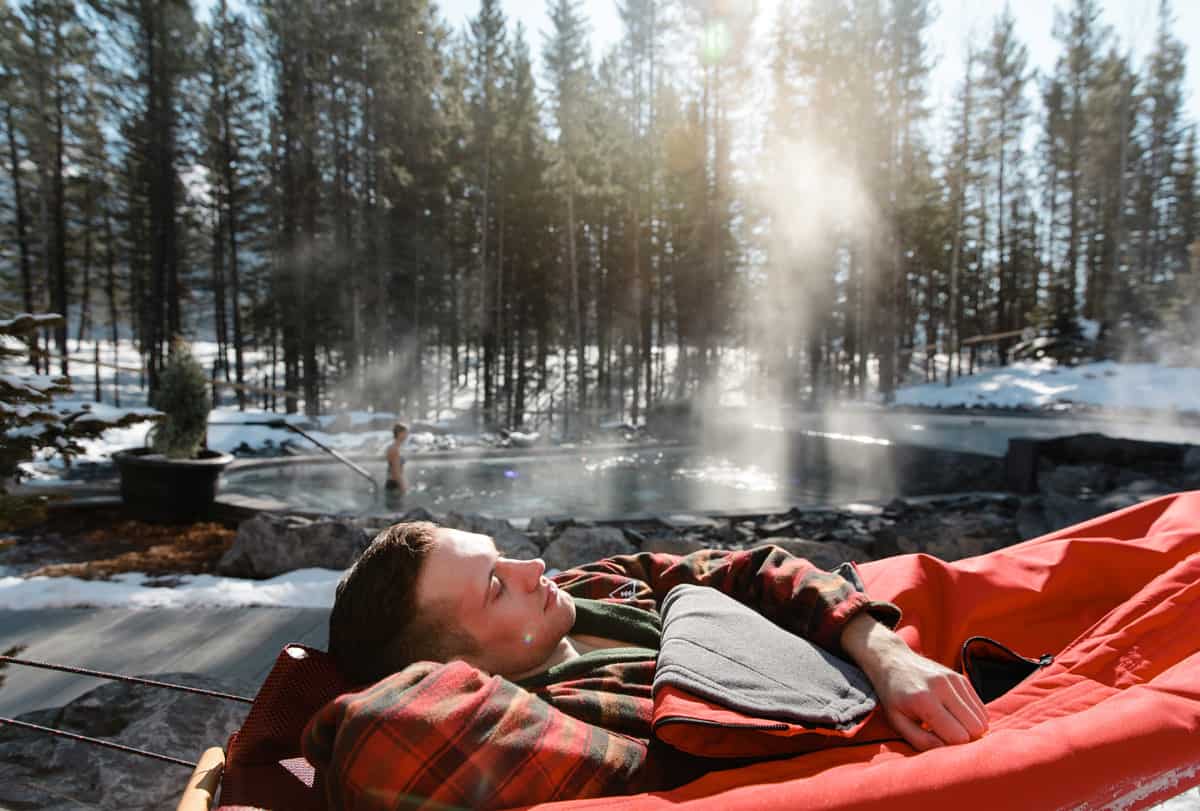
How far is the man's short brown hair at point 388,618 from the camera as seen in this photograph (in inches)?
44.9

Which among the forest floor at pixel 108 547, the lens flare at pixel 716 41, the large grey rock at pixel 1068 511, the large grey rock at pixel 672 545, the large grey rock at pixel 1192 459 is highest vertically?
the lens flare at pixel 716 41

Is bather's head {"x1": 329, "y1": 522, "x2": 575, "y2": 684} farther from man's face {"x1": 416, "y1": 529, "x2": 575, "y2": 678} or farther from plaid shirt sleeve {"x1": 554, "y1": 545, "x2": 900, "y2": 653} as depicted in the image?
plaid shirt sleeve {"x1": 554, "y1": 545, "x2": 900, "y2": 653}

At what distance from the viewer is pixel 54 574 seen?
3.79 meters

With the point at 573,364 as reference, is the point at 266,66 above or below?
above

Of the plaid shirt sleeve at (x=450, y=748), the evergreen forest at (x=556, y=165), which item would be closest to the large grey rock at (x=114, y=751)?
the plaid shirt sleeve at (x=450, y=748)

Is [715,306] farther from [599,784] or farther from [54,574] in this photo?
[599,784]

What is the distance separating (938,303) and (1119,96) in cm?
976

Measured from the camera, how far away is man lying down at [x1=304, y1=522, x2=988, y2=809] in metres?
0.87

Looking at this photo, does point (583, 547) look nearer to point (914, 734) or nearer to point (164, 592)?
point (164, 592)

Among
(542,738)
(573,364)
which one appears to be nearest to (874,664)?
(542,738)

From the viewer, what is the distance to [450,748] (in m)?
0.87

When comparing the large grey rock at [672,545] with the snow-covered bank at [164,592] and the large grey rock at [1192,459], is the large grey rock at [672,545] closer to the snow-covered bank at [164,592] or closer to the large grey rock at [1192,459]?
the snow-covered bank at [164,592]

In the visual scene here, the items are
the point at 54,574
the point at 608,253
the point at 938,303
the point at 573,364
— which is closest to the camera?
the point at 54,574

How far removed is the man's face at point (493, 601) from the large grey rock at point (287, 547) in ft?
10.4
